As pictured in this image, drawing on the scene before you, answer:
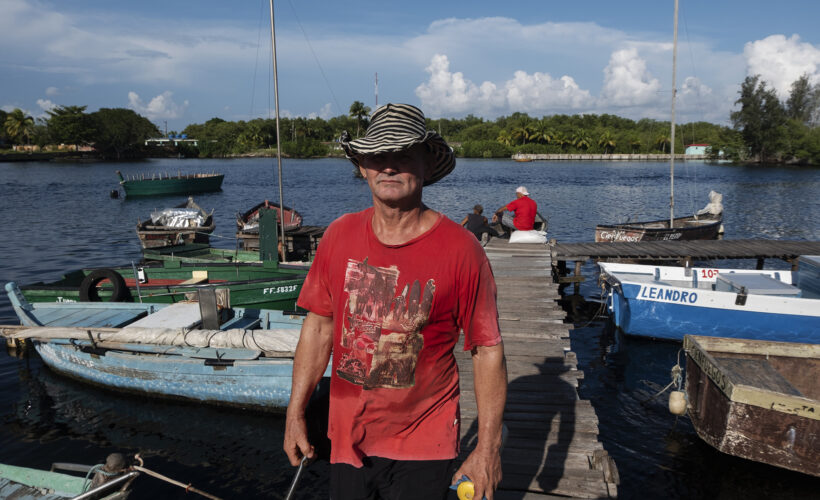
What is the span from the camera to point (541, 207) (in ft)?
146

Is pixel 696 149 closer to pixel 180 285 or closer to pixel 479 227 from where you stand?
pixel 479 227

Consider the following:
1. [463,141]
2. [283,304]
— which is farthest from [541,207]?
[463,141]

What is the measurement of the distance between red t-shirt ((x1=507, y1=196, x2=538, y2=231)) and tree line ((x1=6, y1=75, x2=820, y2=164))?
78.9 metres

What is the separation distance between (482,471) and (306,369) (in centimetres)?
97

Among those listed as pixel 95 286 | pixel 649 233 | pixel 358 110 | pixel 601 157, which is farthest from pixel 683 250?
pixel 601 157

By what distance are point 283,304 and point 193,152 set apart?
139m

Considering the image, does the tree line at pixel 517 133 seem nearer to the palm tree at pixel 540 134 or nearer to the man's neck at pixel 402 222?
the palm tree at pixel 540 134

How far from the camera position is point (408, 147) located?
2141 millimetres

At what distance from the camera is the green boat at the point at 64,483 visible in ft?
16.5

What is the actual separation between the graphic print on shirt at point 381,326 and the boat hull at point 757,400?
6.24m

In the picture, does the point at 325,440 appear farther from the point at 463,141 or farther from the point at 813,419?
the point at 463,141

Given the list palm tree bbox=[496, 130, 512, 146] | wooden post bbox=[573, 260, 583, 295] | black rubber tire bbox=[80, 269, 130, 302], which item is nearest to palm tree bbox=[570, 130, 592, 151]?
palm tree bbox=[496, 130, 512, 146]

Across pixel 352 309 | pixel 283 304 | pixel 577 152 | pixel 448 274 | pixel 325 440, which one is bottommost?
pixel 325 440

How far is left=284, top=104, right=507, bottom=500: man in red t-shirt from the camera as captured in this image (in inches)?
87.7
